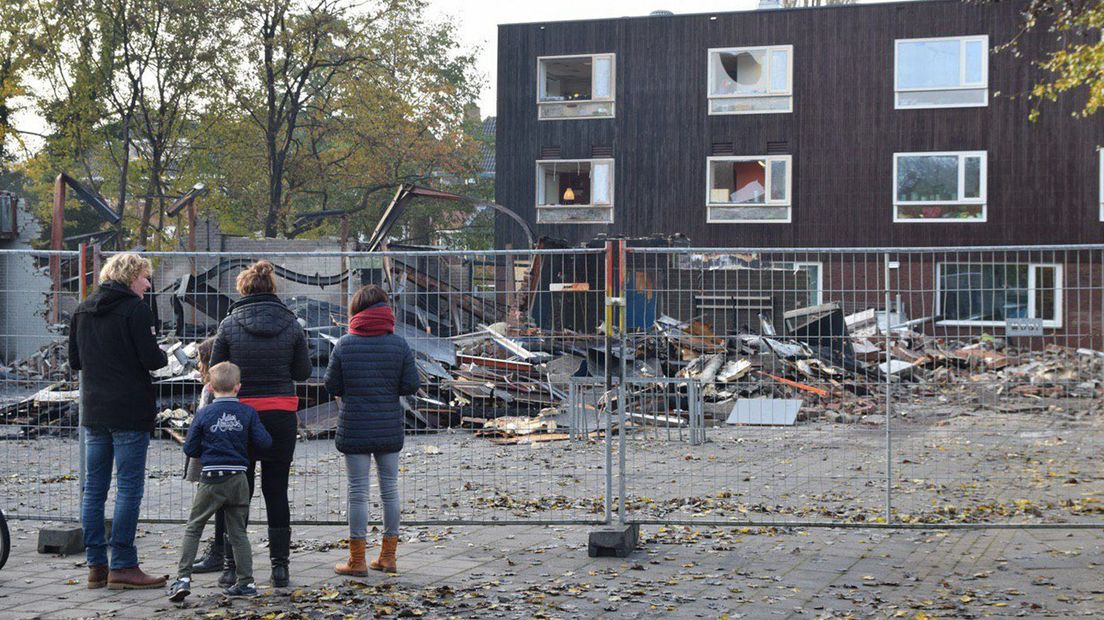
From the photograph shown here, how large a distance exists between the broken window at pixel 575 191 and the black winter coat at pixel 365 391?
28.6 metres

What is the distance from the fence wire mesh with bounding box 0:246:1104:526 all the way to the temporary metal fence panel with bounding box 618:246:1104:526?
2 cm

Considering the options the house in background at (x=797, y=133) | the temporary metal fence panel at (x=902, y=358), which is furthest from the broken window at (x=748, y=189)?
the temporary metal fence panel at (x=902, y=358)

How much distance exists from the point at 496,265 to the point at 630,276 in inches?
36.9

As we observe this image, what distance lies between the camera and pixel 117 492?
7.42 m

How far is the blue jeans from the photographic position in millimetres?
7312

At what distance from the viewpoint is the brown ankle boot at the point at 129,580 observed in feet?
23.9

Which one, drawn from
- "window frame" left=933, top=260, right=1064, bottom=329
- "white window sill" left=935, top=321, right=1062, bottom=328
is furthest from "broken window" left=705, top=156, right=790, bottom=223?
"white window sill" left=935, top=321, right=1062, bottom=328

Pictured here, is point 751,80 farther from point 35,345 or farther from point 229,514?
point 229,514

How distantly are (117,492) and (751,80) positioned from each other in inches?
1168

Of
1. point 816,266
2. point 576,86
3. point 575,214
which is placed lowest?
point 816,266

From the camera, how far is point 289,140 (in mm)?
40969

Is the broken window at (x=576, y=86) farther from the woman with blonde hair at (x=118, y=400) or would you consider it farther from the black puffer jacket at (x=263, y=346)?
the woman with blonde hair at (x=118, y=400)

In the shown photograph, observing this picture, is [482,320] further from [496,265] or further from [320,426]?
[320,426]

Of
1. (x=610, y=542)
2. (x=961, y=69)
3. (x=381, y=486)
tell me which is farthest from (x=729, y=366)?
(x=961, y=69)
